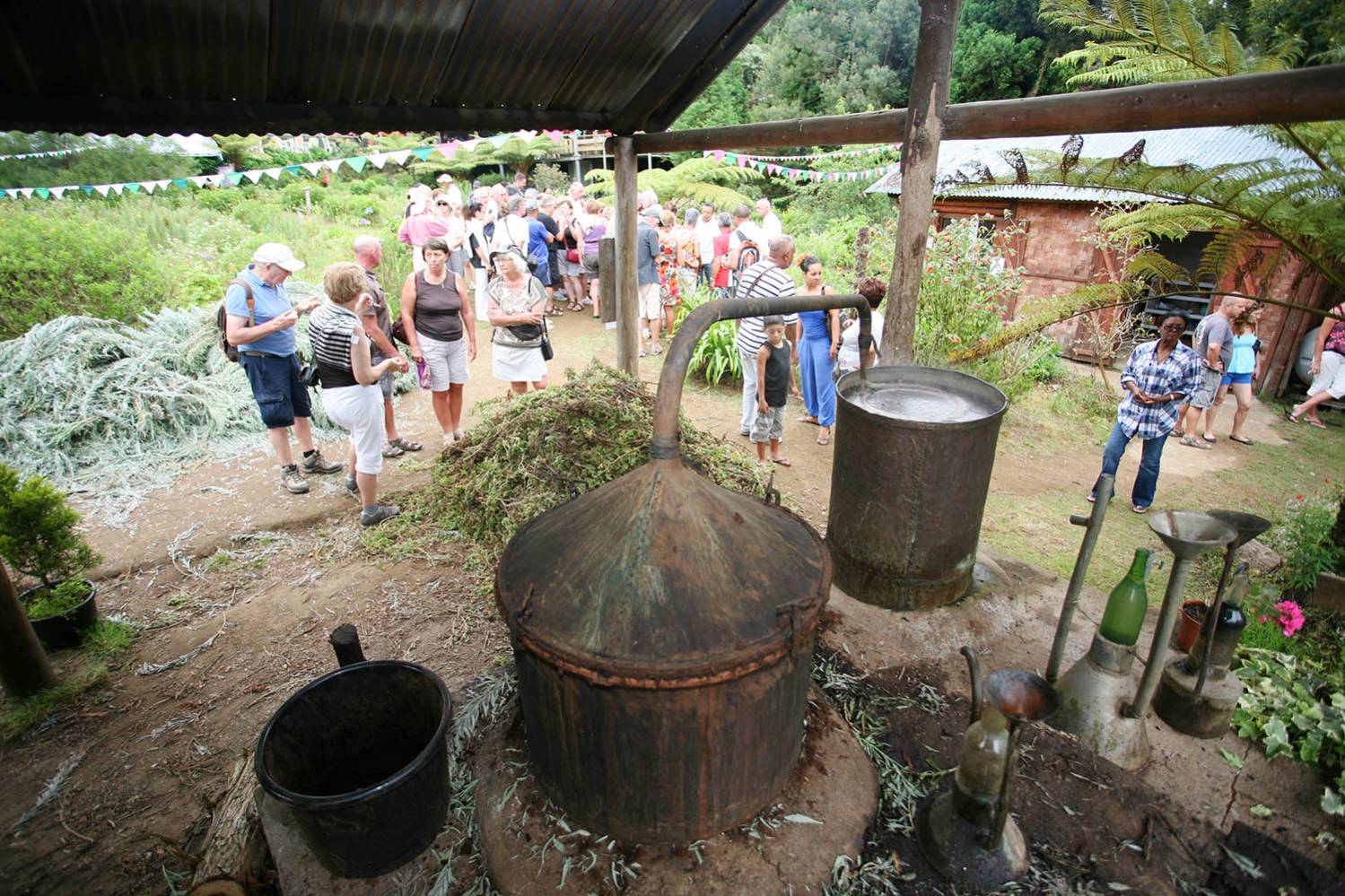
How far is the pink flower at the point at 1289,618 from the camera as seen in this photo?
354 centimetres

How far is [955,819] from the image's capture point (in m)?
2.54

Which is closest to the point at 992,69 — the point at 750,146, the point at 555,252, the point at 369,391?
the point at 555,252

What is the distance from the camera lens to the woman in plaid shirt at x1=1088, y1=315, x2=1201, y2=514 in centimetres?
539

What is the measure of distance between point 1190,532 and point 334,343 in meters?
4.95

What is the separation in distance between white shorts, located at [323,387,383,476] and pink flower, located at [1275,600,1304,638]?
5775 millimetres

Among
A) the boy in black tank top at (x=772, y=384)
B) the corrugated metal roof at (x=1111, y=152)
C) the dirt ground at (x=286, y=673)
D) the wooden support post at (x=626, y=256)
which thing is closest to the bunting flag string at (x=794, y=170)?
the corrugated metal roof at (x=1111, y=152)

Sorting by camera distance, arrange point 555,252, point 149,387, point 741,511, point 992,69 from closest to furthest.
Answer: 1. point 741,511
2. point 149,387
3. point 555,252
4. point 992,69

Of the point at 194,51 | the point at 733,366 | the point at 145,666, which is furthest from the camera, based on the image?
the point at 733,366

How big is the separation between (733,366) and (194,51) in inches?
250

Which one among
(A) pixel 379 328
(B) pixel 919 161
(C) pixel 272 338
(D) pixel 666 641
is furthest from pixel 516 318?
(D) pixel 666 641

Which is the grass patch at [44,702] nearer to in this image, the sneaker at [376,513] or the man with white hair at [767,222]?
the sneaker at [376,513]

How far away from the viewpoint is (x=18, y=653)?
3535 mm

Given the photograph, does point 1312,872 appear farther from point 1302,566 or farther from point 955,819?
point 1302,566

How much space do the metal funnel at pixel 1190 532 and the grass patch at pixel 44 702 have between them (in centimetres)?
531
